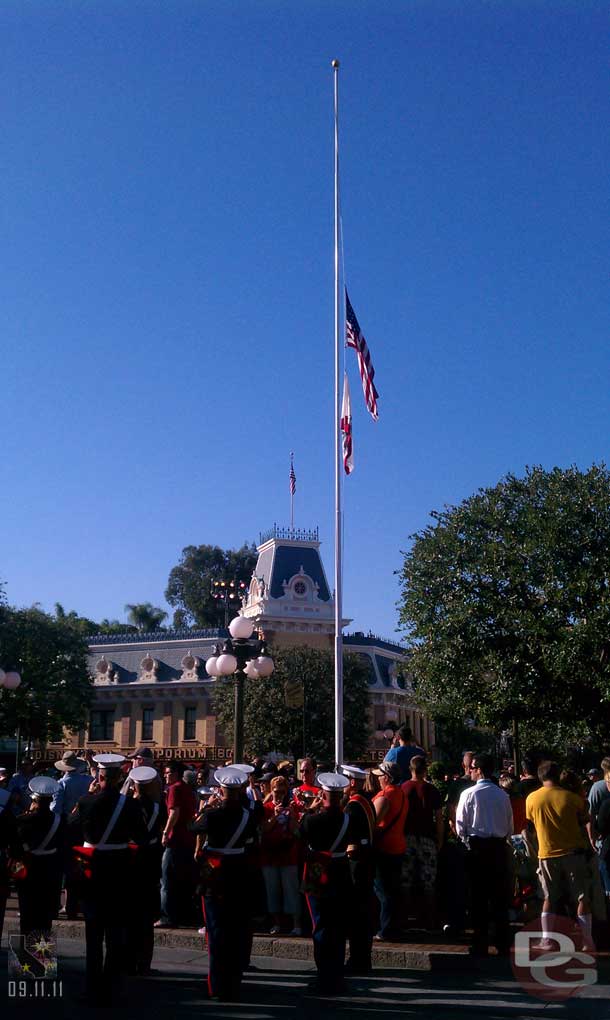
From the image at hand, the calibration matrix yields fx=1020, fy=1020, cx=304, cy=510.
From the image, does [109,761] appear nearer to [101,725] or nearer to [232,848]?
[232,848]

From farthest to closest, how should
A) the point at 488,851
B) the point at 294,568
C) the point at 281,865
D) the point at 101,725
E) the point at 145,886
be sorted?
the point at 294,568 < the point at 101,725 < the point at 281,865 < the point at 488,851 < the point at 145,886

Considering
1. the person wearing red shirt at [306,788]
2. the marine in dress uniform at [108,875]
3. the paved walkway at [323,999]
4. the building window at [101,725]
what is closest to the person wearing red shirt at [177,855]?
the person wearing red shirt at [306,788]

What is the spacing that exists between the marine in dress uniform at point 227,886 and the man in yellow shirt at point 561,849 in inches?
119

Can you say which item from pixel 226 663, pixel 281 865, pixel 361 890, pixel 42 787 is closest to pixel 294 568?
pixel 226 663

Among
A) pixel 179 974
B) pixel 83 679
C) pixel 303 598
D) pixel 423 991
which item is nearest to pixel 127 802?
pixel 179 974

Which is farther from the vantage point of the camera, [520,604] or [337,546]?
[520,604]

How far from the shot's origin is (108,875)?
27.9 feet

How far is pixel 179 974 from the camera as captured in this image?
385 inches

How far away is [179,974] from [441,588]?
72.4 ft

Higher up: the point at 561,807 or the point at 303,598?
the point at 303,598

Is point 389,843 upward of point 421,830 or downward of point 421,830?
downward

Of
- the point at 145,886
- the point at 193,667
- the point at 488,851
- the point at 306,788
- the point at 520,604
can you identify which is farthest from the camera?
the point at 193,667

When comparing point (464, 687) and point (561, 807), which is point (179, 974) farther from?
point (464, 687)

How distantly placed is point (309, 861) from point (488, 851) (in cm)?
209
